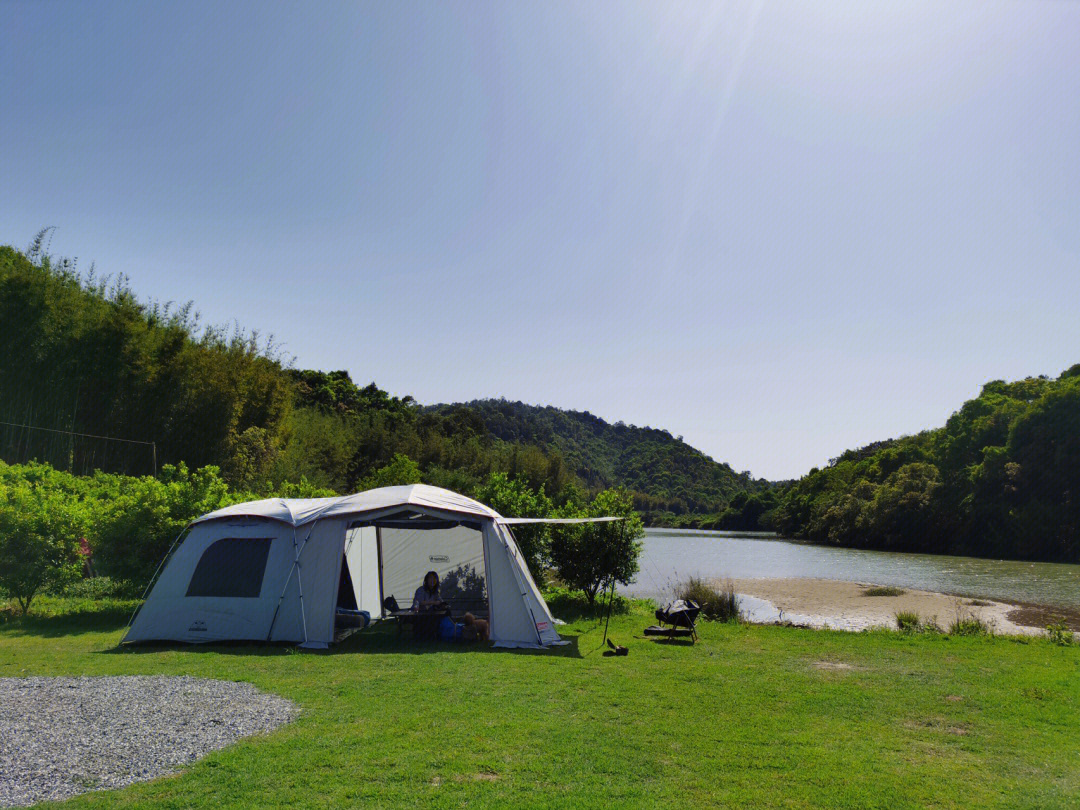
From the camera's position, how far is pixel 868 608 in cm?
1836

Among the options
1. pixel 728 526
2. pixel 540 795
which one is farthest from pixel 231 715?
pixel 728 526

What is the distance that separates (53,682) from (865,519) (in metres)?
54.2

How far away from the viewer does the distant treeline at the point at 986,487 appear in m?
38.8

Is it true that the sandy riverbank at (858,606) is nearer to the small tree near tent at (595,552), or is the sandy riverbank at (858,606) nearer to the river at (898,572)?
the river at (898,572)

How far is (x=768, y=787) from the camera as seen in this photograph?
455cm

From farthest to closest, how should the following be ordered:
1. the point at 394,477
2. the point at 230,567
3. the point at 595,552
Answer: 1. the point at 394,477
2. the point at 595,552
3. the point at 230,567

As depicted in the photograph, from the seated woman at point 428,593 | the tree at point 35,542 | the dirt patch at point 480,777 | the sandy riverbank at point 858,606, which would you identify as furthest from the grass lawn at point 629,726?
the sandy riverbank at point 858,606

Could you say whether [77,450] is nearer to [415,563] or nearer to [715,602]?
[415,563]

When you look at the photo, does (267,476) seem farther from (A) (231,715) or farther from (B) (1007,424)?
(B) (1007,424)

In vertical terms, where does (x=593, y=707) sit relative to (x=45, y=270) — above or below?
below

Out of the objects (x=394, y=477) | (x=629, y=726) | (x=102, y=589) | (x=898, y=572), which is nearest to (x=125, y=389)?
(x=102, y=589)

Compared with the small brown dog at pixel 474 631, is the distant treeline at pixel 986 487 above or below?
above

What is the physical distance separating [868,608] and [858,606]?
1.57 ft

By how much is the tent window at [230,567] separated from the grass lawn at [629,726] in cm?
97
